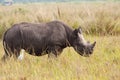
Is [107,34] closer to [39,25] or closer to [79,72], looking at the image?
[39,25]

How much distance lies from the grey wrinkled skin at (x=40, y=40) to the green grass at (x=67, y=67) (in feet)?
0.66

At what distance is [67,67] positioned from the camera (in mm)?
7703

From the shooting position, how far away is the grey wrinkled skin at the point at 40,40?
27.6ft

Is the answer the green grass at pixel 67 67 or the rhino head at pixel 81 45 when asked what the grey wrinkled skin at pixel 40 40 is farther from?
the green grass at pixel 67 67

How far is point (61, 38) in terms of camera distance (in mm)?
8641

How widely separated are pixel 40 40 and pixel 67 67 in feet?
3.57

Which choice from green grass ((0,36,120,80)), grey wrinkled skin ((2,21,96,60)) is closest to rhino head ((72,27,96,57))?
grey wrinkled skin ((2,21,96,60))

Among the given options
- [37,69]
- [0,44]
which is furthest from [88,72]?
[0,44]

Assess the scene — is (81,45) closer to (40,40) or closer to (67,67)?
(40,40)

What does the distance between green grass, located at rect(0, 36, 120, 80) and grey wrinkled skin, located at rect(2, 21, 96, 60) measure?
0.66ft

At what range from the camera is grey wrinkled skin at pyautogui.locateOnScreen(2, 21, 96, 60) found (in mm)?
8414

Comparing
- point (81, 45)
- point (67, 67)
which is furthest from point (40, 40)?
point (67, 67)

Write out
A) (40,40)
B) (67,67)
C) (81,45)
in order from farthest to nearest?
(81,45), (40,40), (67,67)

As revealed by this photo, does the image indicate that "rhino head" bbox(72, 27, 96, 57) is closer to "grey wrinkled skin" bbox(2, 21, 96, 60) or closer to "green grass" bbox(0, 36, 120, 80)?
"grey wrinkled skin" bbox(2, 21, 96, 60)
